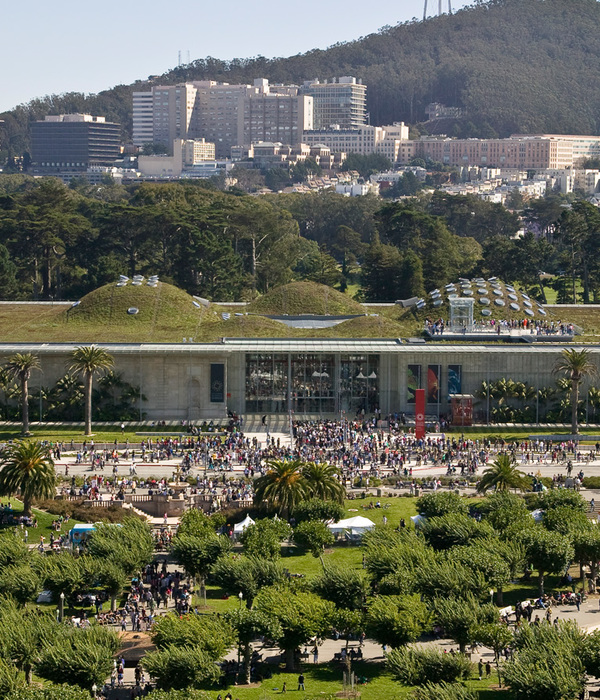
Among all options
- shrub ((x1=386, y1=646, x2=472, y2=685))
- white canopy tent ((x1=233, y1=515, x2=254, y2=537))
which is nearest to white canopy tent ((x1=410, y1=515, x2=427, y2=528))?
white canopy tent ((x1=233, y1=515, x2=254, y2=537))

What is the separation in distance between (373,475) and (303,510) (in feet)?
37.3

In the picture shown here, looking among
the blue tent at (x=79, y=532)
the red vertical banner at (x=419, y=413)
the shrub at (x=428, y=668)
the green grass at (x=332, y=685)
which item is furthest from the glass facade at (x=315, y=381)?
the shrub at (x=428, y=668)

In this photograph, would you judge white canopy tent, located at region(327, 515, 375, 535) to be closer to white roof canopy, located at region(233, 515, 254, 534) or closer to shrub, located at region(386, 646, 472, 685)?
white roof canopy, located at region(233, 515, 254, 534)

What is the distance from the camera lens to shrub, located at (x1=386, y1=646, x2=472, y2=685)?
40.9m

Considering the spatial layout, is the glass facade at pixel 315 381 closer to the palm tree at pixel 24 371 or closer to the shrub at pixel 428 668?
the palm tree at pixel 24 371

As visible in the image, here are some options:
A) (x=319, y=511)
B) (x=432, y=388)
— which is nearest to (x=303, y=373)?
(x=432, y=388)

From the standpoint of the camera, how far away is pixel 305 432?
78188 millimetres

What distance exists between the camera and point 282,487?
197ft

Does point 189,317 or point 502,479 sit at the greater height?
point 189,317

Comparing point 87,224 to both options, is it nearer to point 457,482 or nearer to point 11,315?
point 11,315

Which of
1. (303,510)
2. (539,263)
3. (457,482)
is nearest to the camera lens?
(303,510)

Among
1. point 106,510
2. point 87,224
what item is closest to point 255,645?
point 106,510

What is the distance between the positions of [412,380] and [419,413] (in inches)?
285

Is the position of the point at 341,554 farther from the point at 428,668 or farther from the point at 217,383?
the point at 217,383
